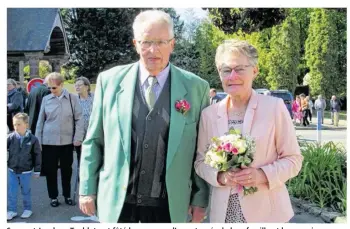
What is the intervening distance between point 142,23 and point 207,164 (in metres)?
0.66

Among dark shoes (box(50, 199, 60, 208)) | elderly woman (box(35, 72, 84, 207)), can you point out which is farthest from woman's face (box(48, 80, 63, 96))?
dark shoes (box(50, 199, 60, 208))

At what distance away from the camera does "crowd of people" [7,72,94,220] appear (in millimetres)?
4207

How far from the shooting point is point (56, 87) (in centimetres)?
455

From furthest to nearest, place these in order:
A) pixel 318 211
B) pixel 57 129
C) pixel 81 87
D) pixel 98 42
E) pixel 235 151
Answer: pixel 98 42, pixel 81 87, pixel 57 129, pixel 318 211, pixel 235 151

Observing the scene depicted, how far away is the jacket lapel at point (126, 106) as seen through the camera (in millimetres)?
2137

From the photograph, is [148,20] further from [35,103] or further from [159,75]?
[35,103]

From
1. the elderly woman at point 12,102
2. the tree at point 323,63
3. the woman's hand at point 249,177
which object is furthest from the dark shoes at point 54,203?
the tree at point 323,63

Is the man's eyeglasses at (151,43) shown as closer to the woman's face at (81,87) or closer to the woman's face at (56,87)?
the woman's face at (56,87)

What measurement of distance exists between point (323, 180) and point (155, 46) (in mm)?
2923

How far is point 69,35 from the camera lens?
18.2 m

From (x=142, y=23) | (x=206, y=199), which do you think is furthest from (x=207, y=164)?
(x=142, y=23)

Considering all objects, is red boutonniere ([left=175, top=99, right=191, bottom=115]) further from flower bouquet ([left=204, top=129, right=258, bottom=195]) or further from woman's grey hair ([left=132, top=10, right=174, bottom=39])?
woman's grey hair ([left=132, top=10, right=174, bottom=39])

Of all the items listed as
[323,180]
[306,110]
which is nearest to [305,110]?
[306,110]
